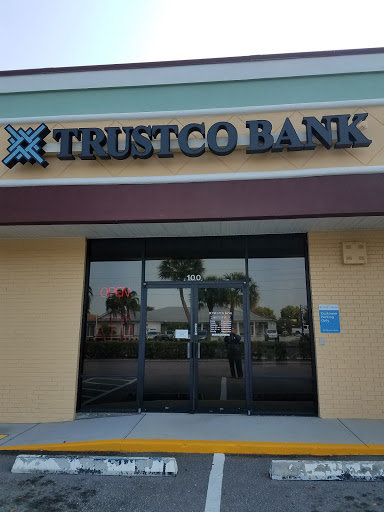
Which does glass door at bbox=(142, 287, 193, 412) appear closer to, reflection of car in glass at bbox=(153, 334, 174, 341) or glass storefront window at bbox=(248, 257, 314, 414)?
reflection of car in glass at bbox=(153, 334, 174, 341)

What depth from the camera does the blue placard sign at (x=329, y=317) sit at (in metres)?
6.68

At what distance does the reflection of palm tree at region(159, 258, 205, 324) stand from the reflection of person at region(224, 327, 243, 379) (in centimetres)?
138

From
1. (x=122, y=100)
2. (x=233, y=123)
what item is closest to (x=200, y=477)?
(x=233, y=123)

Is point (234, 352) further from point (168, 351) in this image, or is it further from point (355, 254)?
point (355, 254)

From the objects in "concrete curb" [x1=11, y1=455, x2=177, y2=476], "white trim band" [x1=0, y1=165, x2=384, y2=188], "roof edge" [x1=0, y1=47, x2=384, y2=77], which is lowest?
"concrete curb" [x1=11, y1=455, x2=177, y2=476]

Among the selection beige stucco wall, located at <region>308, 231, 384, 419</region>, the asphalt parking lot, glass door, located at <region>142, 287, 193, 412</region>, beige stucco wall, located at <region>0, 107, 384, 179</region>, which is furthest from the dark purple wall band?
the asphalt parking lot

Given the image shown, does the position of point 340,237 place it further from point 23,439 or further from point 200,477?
point 23,439

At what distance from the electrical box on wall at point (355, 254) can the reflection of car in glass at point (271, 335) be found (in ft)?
6.12

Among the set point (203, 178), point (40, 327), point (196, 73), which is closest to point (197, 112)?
point (196, 73)

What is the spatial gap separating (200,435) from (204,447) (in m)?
0.44

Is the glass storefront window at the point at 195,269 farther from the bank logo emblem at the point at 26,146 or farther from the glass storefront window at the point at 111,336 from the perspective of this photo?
the bank logo emblem at the point at 26,146

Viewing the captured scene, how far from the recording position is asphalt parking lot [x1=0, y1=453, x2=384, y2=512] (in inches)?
150

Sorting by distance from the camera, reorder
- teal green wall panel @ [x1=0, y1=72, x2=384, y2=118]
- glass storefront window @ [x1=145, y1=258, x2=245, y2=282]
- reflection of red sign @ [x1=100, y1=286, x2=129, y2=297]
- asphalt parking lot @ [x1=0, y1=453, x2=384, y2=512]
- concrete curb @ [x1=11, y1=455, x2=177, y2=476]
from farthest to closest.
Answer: reflection of red sign @ [x1=100, y1=286, x2=129, y2=297], glass storefront window @ [x1=145, y1=258, x2=245, y2=282], teal green wall panel @ [x1=0, y1=72, x2=384, y2=118], concrete curb @ [x1=11, y1=455, x2=177, y2=476], asphalt parking lot @ [x1=0, y1=453, x2=384, y2=512]

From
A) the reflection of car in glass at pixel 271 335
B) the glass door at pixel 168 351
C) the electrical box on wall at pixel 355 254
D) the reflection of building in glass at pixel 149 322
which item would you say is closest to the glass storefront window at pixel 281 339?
the reflection of car in glass at pixel 271 335
